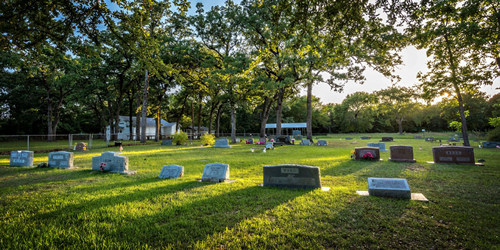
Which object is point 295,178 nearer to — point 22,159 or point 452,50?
point 22,159

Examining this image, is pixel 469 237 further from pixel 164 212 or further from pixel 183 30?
pixel 183 30

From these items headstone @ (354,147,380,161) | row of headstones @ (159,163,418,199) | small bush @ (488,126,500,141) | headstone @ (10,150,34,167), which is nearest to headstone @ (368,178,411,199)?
row of headstones @ (159,163,418,199)

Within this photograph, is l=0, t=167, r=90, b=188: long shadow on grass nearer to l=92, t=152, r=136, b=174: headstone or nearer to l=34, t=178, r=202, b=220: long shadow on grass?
l=92, t=152, r=136, b=174: headstone

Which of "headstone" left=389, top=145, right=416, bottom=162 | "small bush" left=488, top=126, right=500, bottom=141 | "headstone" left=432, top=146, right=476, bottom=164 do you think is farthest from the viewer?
"small bush" left=488, top=126, right=500, bottom=141

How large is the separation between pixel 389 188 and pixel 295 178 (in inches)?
89.3

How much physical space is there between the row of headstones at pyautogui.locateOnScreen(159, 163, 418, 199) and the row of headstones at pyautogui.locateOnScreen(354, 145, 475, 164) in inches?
287

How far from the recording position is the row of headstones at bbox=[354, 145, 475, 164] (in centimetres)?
1014

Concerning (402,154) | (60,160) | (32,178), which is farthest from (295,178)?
(60,160)

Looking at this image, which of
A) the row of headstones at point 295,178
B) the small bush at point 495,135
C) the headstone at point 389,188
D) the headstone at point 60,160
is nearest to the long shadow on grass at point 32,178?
the headstone at point 60,160

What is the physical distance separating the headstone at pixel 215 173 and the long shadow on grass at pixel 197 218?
57.9 inches

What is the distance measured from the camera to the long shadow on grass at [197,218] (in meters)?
3.04

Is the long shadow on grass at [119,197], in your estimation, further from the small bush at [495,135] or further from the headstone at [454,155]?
the small bush at [495,135]

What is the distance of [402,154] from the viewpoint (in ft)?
37.0

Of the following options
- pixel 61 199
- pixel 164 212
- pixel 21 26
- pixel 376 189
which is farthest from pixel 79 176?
pixel 376 189
